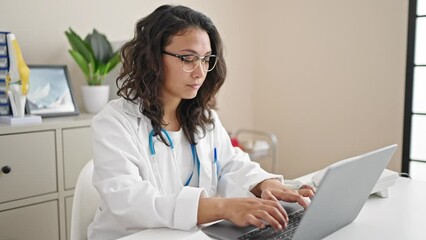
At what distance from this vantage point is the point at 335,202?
3.37ft

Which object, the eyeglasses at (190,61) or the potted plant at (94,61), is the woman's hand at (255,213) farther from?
the potted plant at (94,61)

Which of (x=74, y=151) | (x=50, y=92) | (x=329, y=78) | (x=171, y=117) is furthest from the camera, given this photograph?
(x=329, y=78)

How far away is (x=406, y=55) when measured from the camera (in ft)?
9.62

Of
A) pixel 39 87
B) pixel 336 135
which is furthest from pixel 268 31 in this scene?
pixel 39 87

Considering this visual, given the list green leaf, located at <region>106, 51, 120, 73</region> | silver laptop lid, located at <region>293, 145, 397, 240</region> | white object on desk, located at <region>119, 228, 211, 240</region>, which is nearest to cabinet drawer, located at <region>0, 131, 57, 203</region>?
green leaf, located at <region>106, 51, 120, 73</region>

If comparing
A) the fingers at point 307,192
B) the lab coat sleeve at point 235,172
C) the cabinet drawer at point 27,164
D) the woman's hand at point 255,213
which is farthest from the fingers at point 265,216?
the cabinet drawer at point 27,164

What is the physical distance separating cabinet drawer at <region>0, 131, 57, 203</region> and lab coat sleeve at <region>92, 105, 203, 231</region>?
0.79m

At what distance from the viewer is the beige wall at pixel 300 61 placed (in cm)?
261

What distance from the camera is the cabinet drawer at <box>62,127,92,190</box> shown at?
209 cm

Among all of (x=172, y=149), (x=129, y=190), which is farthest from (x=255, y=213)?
(x=172, y=149)

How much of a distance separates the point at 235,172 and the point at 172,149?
24cm

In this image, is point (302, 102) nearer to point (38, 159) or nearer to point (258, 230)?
point (38, 159)

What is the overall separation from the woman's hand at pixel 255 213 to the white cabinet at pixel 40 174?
1.18 m

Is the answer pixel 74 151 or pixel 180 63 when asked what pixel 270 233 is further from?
pixel 74 151
